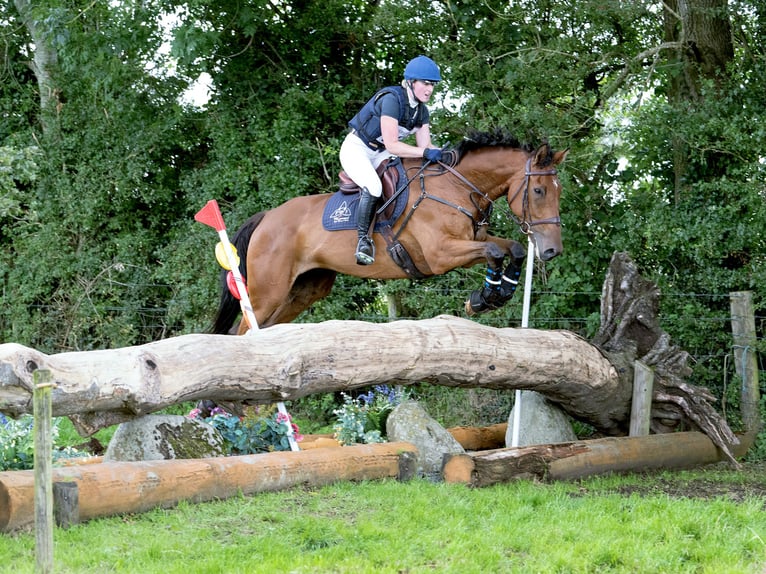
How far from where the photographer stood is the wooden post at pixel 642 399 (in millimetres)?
Result: 6820

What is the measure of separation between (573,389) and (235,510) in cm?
300

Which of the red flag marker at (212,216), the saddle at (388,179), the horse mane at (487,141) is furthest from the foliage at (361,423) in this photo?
the horse mane at (487,141)

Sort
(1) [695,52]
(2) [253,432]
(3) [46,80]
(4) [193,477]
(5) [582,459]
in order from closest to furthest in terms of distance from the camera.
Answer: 1. (4) [193,477]
2. (5) [582,459]
3. (2) [253,432]
4. (1) [695,52]
5. (3) [46,80]

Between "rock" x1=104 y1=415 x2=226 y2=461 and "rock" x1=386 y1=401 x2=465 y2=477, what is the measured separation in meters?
1.53

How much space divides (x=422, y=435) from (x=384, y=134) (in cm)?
231

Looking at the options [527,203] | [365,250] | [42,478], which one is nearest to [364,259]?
[365,250]

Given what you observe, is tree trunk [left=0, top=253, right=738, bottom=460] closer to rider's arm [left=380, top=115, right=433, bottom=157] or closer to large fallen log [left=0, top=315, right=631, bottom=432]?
large fallen log [left=0, top=315, right=631, bottom=432]

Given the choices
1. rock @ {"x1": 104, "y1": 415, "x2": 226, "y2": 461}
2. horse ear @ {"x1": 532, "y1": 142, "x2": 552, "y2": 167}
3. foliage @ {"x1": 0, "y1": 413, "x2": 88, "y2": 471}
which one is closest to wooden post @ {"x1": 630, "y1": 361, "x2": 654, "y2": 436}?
horse ear @ {"x1": 532, "y1": 142, "x2": 552, "y2": 167}

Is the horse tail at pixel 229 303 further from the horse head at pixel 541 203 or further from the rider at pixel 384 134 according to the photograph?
the horse head at pixel 541 203

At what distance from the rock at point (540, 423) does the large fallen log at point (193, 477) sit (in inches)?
58.6

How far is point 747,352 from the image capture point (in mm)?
7535

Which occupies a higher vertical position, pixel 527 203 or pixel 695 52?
pixel 695 52

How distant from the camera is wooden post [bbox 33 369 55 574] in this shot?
3299 mm

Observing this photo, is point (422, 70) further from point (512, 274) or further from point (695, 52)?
point (695, 52)
